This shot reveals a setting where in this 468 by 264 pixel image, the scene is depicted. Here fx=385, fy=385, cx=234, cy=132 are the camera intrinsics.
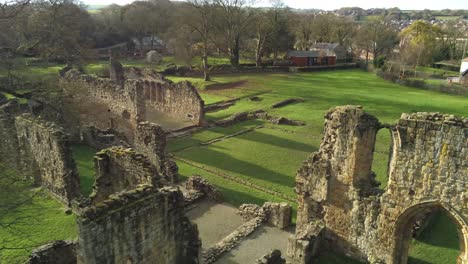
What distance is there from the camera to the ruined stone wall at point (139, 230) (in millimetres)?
7218

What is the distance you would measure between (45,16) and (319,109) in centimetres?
2379

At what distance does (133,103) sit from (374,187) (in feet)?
57.1

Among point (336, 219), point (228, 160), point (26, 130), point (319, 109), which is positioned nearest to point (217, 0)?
point (319, 109)

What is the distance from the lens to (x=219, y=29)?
2239 inches

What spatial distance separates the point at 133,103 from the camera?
2520 cm

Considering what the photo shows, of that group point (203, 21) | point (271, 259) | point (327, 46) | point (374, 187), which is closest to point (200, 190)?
point (271, 259)

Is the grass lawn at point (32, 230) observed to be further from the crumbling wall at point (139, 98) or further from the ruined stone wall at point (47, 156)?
the crumbling wall at point (139, 98)

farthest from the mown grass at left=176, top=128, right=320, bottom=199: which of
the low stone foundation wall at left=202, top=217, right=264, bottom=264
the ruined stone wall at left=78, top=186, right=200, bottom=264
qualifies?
the ruined stone wall at left=78, top=186, right=200, bottom=264

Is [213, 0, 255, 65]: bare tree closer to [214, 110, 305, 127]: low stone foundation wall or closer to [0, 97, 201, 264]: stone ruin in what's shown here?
[214, 110, 305, 127]: low stone foundation wall

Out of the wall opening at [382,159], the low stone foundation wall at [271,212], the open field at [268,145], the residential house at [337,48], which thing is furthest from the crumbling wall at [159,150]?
the residential house at [337,48]

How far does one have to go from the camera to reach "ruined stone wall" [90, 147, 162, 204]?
9578 millimetres

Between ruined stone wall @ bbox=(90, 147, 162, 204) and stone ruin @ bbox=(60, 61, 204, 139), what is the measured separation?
14196 mm

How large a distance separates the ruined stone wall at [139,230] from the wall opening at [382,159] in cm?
1181

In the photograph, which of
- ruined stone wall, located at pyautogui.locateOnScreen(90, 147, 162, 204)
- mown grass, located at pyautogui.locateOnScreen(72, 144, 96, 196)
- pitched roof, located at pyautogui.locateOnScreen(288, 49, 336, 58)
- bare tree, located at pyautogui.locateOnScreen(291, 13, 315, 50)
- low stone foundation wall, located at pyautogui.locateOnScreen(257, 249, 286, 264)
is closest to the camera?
ruined stone wall, located at pyautogui.locateOnScreen(90, 147, 162, 204)
